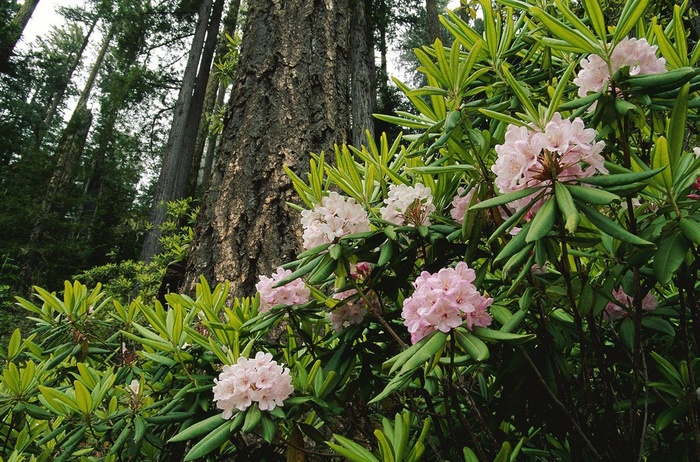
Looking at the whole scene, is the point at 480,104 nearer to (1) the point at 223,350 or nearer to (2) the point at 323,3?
(1) the point at 223,350

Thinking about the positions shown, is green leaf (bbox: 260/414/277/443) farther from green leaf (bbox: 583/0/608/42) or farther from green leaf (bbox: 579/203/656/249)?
green leaf (bbox: 583/0/608/42)

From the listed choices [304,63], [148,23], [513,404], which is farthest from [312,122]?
→ [148,23]

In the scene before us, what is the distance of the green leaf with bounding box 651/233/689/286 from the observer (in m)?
0.62

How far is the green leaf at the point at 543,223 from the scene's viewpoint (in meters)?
0.61

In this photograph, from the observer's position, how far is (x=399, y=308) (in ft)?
3.43

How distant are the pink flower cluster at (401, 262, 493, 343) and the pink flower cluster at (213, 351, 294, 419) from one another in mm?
321

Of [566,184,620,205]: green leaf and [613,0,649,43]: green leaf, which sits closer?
[566,184,620,205]: green leaf

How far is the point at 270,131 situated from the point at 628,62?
146cm

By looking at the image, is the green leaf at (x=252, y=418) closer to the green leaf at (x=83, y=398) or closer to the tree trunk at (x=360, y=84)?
the green leaf at (x=83, y=398)

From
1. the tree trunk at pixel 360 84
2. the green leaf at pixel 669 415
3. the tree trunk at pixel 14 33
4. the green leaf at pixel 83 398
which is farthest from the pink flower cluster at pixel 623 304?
the tree trunk at pixel 14 33

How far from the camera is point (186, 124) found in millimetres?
8016

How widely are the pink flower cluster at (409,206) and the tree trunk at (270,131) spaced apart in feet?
2.70

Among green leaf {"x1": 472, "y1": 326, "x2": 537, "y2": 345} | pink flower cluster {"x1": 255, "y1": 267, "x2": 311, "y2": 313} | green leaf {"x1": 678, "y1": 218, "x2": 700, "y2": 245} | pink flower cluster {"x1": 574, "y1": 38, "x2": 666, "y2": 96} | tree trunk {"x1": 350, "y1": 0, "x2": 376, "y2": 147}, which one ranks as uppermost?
tree trunk {"x1": 350, "y1": 0, "x2": 376, "y2": 147}

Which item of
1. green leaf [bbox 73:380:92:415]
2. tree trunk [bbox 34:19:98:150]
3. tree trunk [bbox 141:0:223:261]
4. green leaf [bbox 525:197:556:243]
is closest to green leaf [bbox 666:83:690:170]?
green leaf [bbox 525:197:556:243]
